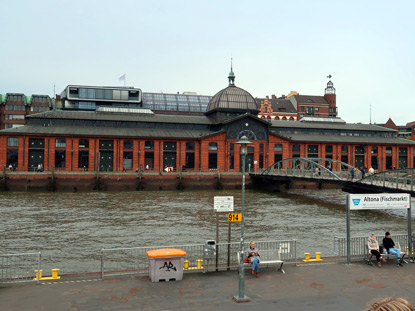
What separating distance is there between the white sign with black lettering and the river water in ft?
15.2

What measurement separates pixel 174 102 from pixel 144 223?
318 ft

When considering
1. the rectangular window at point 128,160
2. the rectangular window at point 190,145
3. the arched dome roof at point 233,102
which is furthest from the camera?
the arched dome roof at point 233,102

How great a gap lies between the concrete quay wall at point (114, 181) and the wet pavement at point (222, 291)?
151 ft

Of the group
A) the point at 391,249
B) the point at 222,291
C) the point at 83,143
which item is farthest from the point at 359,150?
the point at 222,291

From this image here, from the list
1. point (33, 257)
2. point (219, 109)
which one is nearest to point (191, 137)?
point (219, 109)

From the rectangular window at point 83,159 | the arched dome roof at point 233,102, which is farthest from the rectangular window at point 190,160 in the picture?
the rectangular window at point 83,159

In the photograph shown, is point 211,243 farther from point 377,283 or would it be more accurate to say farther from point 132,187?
point 132,187

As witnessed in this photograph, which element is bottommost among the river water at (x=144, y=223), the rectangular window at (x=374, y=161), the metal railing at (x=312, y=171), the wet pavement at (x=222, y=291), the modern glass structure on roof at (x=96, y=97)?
the river water at (x=144, y=223)

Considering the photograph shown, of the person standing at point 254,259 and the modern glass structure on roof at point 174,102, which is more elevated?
the modern glass structure on roof at point 174,102

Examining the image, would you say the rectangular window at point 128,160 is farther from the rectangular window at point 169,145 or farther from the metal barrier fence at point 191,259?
the metal barrier fence at point 191,259

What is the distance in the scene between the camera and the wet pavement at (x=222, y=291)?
1228 cm

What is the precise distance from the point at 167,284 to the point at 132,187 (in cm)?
4771

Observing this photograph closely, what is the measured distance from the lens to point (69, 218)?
115 feet

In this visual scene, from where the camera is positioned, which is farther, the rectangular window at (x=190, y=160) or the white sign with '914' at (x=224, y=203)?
the rectangular window at (x=190, y=160)
